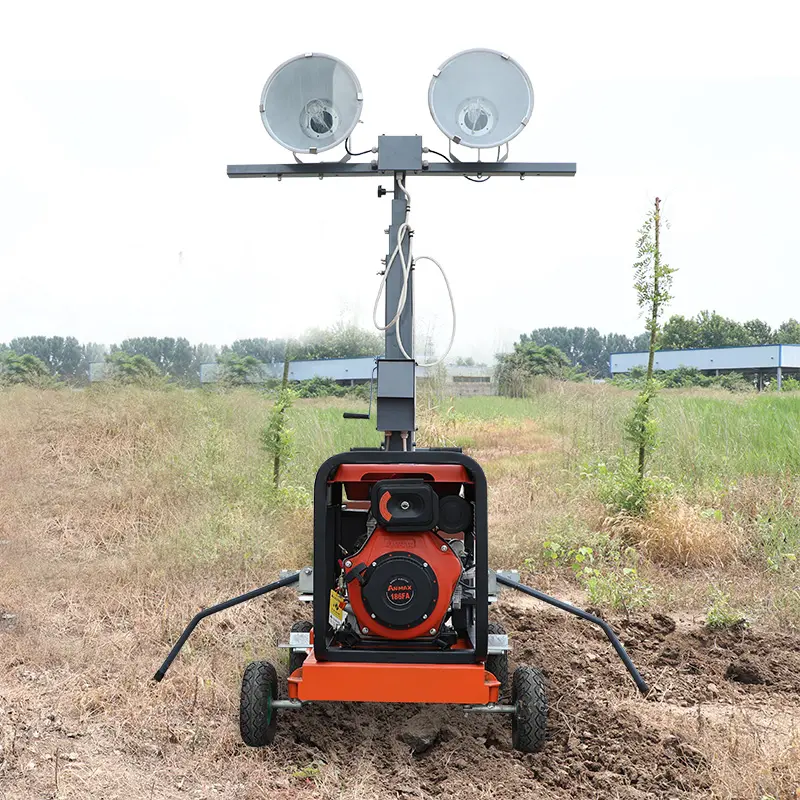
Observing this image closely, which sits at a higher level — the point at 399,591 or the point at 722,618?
the point at 399,591

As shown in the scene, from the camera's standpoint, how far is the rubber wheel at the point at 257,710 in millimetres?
3084

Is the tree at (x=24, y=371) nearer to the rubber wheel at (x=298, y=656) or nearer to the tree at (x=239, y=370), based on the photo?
the tree at (x=239, y=370)

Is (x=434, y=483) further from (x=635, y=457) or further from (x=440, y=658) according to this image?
(x=635, y=457)

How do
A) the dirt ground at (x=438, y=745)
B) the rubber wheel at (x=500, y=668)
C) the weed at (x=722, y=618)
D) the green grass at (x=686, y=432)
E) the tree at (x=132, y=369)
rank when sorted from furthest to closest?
the tree at (x=132, y=369) → the green grass at (x=686, y=432) → the weed at (x=722, y=618) → the rubber wheel at (x=500, y=668) → the dirt ground at (x=438, y=745)

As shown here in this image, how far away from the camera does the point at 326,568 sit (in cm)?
312

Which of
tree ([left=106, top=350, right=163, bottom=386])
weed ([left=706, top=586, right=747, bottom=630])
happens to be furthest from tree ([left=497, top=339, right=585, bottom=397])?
weed ([left=706, top=586, right=747, bottom=630])

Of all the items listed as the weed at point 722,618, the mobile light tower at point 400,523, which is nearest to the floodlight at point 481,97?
the mobile light tower at point 400,523

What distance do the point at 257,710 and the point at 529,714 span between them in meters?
0.98

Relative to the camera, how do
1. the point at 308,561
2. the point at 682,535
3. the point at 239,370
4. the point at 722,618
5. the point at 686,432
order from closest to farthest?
the point at 722,618 → the point at 308,561 → the point at 682,535 → the point at 686,432 → the point at 239,370

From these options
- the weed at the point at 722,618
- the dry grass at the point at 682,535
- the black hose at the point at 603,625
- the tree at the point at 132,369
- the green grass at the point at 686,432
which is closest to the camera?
the black hose at the point at 603,625

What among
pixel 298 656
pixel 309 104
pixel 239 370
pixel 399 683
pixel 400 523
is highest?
pixel 309 104

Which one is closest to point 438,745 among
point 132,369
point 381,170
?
point 381,170

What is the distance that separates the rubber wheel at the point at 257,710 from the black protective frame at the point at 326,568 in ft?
0.78

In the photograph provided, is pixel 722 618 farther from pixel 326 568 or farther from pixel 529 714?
pixel 326 568
